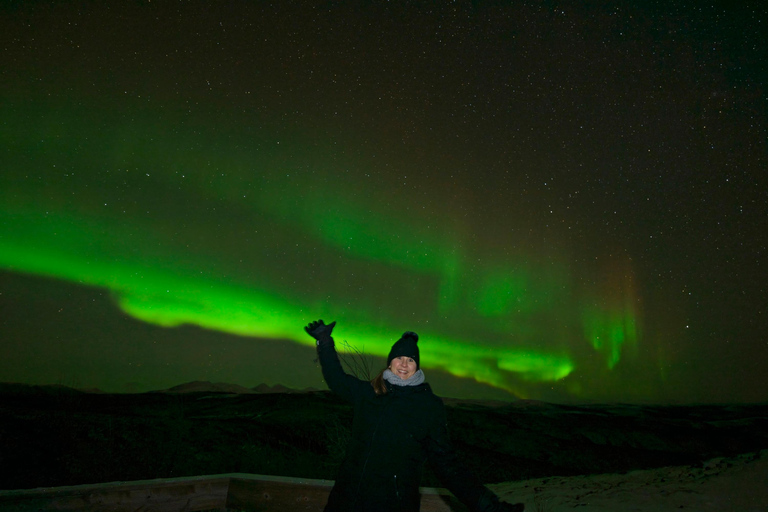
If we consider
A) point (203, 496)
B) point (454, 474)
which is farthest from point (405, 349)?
point (203, 496)

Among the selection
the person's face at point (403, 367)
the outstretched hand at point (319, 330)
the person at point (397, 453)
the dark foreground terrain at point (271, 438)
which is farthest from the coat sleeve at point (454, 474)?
the dark foreground terrain at point (271, 438)

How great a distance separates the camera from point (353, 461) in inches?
113

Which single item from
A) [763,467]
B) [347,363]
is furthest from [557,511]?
[763,467]

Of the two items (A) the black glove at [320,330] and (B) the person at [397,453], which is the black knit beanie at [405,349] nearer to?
(B) the person at [397,453]

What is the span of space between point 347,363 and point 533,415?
2639cm

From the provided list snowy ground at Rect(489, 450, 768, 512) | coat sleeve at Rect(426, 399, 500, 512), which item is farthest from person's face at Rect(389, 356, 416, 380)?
snowy ground at Rect(489, 450, 768, 512)

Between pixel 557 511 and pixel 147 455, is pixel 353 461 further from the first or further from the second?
pixel 147 455

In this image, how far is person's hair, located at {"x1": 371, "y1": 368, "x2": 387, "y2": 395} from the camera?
3157 mm

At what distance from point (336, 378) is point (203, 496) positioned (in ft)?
5.27

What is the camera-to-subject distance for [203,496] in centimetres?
372

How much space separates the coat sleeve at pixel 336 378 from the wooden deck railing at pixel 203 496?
1.02 meters

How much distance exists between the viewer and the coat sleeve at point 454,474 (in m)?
2.64

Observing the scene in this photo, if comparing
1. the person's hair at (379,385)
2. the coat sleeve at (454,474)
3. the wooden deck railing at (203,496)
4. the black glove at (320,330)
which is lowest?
the wooden deck railing at (203,496)

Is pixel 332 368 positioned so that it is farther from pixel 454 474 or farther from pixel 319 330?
pixel 454 474
